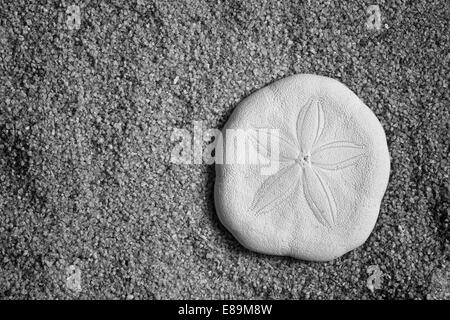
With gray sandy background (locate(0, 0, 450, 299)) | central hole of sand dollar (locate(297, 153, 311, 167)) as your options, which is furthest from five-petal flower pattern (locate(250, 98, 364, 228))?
gray sandy background (locate(0, 0, 450, 299))

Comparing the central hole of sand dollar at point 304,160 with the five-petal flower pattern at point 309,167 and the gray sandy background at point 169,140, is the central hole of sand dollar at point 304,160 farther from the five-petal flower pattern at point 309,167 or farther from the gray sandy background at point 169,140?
the gray sandy background at point 169,140

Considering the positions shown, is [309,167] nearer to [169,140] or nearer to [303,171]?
[303,171]

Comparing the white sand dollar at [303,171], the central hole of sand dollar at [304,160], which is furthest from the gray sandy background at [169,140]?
the central hole of sand dollar at [304,160]

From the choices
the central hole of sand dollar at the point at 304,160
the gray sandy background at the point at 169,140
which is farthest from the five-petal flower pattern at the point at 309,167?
the gray sandy background at the point at 169,140

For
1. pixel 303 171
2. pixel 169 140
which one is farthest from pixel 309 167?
pixel 169 140

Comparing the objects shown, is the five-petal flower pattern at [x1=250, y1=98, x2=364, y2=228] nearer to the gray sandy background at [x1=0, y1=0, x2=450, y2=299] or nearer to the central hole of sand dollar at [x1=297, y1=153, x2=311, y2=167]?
the central hole of sand dollar at [x1=297, y1=153, x2=311, y2=167]

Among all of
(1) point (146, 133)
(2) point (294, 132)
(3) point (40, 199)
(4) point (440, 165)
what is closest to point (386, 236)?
(4) point (440, 165)

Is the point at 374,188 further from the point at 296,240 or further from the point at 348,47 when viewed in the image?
the point at 348,47
